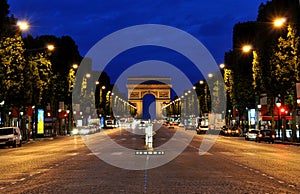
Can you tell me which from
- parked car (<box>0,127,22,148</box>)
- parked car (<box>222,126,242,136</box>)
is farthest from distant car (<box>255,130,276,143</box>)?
parked car (<box>0,127,22,148</box>)

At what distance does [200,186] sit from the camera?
17703 mm

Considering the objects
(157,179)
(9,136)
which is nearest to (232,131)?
(9,136)

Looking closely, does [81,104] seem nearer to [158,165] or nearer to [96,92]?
[96,92]

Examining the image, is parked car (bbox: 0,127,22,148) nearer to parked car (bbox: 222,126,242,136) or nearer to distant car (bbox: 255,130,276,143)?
distant car (bbox: 255,130,276,143)

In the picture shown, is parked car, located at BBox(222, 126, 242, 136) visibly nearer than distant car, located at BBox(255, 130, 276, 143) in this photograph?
No

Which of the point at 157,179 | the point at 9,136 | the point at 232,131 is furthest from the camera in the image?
the point at 232,131

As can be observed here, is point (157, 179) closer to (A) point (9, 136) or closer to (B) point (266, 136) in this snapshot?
(A) point (9, 136)

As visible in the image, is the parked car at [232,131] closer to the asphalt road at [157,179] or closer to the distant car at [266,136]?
the distant car at [266,136]

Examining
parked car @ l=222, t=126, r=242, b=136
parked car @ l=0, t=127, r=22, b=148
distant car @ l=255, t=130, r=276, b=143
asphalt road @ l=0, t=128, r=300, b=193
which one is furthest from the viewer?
parked car @ l=222, t=126, r=242, b=136

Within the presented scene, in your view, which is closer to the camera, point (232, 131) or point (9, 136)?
point (9, 136)

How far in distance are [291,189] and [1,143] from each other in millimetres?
38930

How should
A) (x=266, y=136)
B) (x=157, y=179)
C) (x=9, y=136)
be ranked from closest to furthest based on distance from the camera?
1. (x=157, y=179)
2. (x=9, y=136)
3. (x=266, y=136)

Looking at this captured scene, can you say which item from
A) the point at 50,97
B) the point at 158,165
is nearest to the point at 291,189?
the point at 158,165

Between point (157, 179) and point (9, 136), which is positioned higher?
point (9, 136)
